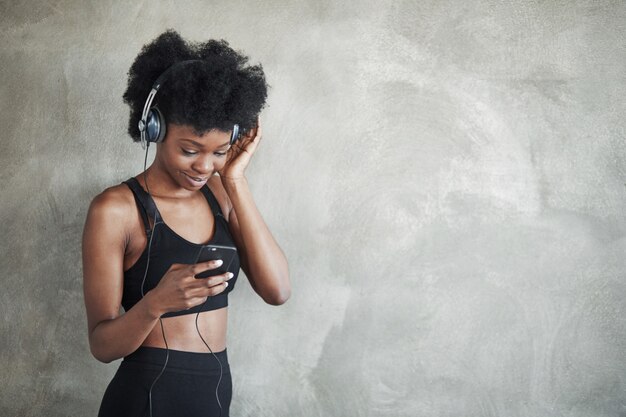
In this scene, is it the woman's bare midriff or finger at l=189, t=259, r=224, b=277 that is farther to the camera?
the woman's bare midriff

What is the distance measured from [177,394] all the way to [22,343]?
956 mm

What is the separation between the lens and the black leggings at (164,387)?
5.33ft

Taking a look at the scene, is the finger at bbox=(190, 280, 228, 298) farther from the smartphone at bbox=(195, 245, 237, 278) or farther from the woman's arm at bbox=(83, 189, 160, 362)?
the woman's arm at bbox=(83, 189, 160, 362)

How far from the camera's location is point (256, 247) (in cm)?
185

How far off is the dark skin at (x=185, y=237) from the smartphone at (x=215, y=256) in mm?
28

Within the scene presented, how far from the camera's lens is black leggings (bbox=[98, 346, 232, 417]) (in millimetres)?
1626

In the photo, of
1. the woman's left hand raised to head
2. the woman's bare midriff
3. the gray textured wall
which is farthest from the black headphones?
the gray textured wall

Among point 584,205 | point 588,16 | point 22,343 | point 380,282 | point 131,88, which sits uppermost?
point 588,16

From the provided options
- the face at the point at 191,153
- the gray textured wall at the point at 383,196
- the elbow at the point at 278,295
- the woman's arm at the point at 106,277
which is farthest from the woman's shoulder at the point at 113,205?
the gray textured wall at the point at 383,196

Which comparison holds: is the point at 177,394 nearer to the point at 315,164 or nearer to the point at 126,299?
the point at 126,299

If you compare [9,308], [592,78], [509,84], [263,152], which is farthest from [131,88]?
[592,78]

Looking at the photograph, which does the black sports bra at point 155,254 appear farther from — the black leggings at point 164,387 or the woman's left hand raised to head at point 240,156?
the woman's left hand raised to head at point 240,156

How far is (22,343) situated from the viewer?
230 cm

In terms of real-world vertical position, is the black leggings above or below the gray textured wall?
below
